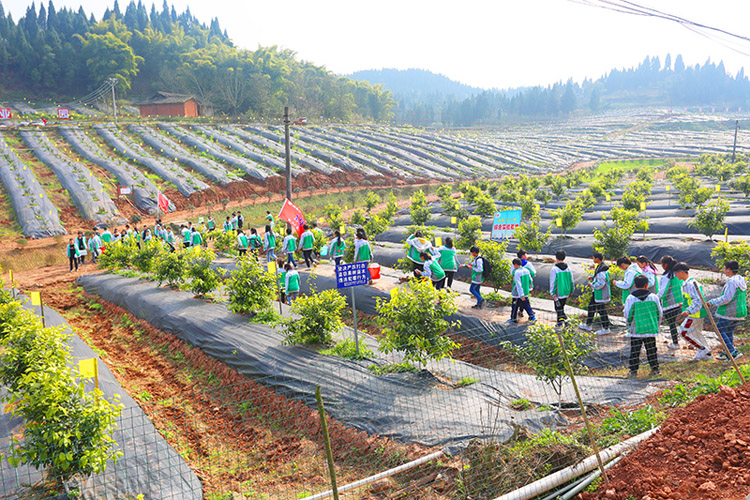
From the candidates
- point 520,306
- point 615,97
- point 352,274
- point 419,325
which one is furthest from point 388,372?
point 615,97

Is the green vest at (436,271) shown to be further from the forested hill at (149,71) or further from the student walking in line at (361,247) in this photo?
the forested hill at (149,71)

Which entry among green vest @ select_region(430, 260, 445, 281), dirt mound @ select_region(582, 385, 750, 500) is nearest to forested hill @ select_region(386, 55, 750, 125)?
green vest @ select_region(430, 260, 445, 281)

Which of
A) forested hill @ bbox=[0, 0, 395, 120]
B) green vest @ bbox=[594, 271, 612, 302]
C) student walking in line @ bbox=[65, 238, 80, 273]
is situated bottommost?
student walking in line @ bbox=[65, 238, 80, 273]

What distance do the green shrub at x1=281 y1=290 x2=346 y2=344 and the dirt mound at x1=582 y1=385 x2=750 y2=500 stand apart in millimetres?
5513

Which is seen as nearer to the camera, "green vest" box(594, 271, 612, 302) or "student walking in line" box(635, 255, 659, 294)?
"student walking in line" box(635, 255, 659, 294)

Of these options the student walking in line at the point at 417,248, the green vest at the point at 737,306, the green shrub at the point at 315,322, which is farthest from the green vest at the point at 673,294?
the green shrub at the point at 315,322

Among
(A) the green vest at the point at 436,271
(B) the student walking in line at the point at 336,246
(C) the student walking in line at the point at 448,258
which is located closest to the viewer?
(A) the green vest at the point at 436,271

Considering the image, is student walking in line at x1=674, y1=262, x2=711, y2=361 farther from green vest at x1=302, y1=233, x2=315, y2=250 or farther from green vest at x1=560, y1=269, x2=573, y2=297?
green vest at x1=302, y1=233, x2=315, y2=250

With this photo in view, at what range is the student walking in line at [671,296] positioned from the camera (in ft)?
29.7

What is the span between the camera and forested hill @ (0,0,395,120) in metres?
66.3

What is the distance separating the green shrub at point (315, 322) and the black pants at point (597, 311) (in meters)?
5.30

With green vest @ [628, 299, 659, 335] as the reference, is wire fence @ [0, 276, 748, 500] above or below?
below

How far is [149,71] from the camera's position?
271 ft

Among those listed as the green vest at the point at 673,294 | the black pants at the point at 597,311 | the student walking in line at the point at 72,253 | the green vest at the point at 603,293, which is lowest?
the student walking in line at the point at 72,253
